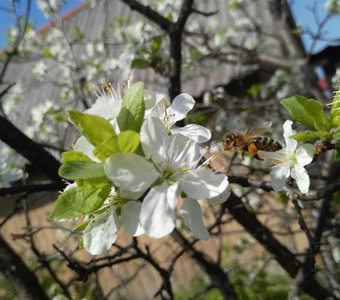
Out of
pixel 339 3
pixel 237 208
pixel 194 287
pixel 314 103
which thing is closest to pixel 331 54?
pixel 339 3

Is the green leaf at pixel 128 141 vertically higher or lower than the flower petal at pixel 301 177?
higher

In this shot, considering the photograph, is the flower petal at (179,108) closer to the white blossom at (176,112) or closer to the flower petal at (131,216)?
the white blossom at (176,112)

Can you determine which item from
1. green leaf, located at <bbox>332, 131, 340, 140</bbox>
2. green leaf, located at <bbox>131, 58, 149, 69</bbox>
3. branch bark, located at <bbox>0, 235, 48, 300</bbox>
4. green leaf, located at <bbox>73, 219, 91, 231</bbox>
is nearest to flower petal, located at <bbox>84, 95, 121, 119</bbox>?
green leaf, located at <bbox>73, 219, 91, 231</bbox>

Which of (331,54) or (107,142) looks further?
(331,54)

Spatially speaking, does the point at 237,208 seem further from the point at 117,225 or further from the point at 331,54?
the point at 331,54

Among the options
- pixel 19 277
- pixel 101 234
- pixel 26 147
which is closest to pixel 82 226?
pixel 101 234

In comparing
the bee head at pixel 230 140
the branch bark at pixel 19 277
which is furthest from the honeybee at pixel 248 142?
the branch bark at pixel 19 277

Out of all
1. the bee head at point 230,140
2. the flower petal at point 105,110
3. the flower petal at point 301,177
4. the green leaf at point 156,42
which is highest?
Answer: the green leaf at point 156,42
